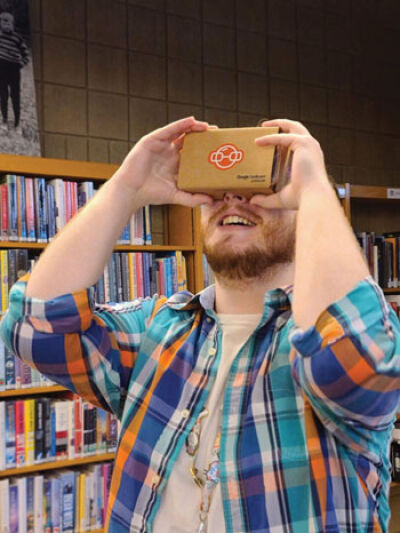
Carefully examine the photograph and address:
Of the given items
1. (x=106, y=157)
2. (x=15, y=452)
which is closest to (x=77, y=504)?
(x=15, y=452)

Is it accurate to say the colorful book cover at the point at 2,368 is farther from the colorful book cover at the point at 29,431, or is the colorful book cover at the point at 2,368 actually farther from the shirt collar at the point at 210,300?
the shirt collar at the point at 210,300

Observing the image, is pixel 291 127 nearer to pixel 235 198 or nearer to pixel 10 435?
pixel 235 198

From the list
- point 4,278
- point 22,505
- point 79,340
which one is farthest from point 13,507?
point 79,340

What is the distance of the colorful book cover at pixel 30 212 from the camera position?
263 cm

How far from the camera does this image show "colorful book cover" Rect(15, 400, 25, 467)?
2.55 metres

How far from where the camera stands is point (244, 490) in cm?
102

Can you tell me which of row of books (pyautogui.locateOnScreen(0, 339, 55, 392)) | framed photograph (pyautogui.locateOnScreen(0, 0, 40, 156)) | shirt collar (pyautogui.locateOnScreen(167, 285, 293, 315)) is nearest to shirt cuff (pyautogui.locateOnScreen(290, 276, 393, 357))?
shirt collar (pyautogui.locateOnScreen(167, 285, 293, 315))

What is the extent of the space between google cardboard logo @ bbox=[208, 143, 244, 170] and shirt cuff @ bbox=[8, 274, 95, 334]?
31 cm

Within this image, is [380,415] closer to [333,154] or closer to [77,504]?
[77,504]

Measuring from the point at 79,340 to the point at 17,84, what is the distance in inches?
77.7

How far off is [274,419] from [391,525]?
2.90 m

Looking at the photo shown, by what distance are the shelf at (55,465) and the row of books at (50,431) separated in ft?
0.05

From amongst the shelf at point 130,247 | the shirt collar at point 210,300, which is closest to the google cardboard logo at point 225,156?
the shirt collar at point 210,300

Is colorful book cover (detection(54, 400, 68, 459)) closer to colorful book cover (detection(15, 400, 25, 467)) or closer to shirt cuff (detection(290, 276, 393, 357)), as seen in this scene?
colorful book cover (detection(15, 400, 25, 467))
